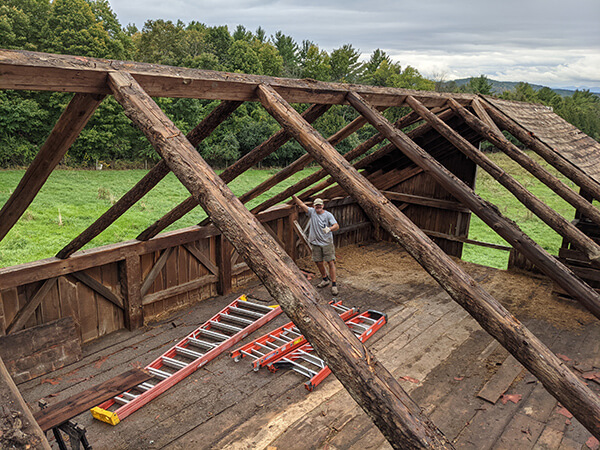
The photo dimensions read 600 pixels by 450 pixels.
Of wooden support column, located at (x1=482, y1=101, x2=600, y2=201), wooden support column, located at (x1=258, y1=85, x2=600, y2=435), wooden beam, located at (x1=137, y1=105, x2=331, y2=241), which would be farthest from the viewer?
wooden support column, located at (x1=482, y1=101, x2=600, y2=201)

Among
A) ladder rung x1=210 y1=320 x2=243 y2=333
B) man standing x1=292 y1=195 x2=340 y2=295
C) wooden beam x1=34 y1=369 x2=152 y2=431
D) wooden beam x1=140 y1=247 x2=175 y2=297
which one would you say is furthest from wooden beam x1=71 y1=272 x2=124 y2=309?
man standing x1=292 y1=195 x2=340 y2=295

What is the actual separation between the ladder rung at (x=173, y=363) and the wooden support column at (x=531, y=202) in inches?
183

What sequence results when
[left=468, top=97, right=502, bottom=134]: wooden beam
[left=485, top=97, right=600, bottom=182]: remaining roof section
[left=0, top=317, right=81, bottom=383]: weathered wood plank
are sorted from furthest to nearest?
1. [left=468, top=97, right=502, bottom=134]: wooden beam
2. [left=485, top=97, right=600, bottom=182]: remaining roof section
3. [left=0, top=317, right=81, bottom=383]: weathered wood plank

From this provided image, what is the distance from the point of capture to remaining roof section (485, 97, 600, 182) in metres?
7.03

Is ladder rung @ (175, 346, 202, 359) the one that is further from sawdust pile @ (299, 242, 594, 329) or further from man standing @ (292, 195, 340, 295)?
sawdust pile @ (299, 242, 594, 329)

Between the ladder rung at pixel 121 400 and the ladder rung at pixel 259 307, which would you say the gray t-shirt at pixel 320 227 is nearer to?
the ladder rung at pixel 259 307

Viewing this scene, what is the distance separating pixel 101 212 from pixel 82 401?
13000 millimetres

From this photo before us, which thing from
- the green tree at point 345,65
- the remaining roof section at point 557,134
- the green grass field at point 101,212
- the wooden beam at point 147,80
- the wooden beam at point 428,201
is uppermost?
the green tree at point 345,65

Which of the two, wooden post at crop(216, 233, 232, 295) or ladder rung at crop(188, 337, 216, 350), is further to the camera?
wooden post at crop(216, 233, 232, 295)

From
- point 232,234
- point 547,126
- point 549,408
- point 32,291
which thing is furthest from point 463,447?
point 547,126

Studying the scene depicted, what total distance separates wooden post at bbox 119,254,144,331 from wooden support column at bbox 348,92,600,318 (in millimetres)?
4095

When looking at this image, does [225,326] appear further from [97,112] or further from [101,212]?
[97,112]

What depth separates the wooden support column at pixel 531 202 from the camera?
458 cm

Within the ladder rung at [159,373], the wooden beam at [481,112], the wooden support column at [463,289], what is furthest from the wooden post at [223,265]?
the wooden beam at [481,112]
